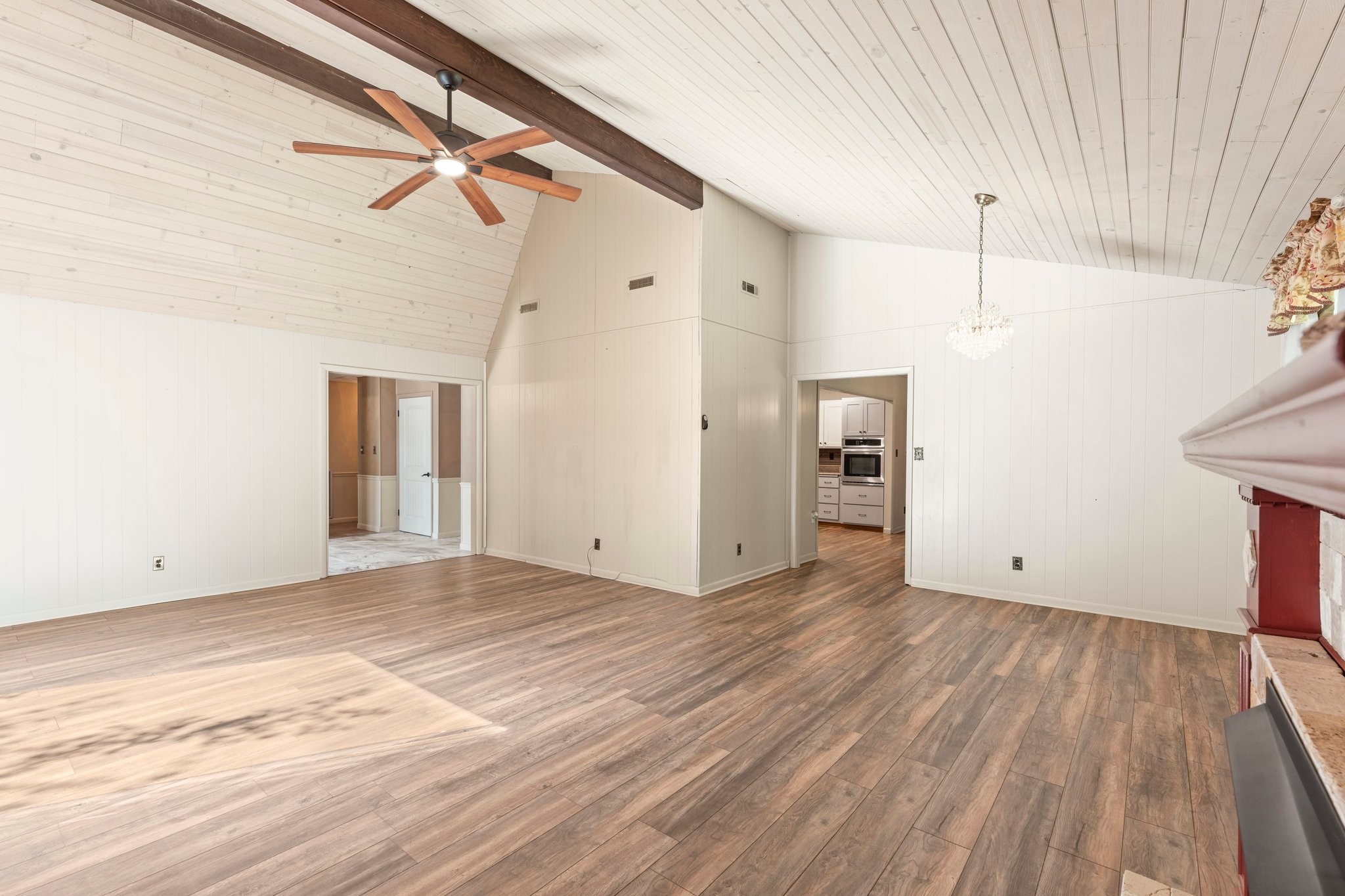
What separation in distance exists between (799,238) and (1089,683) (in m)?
4.73

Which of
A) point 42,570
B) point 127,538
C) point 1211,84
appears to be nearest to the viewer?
point 1211,84

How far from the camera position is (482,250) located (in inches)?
266

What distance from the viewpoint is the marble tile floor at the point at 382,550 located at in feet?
23.9

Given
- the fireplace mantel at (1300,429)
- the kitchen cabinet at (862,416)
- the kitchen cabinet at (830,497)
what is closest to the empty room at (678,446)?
the fireplace mantel at (1300,429)

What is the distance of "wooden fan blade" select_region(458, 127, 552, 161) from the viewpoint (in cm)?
352

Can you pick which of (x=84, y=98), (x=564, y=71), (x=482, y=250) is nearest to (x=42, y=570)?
(x=84, y=98)

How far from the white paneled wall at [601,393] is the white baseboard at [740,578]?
0.20m

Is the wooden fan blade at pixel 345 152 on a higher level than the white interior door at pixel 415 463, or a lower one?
higher

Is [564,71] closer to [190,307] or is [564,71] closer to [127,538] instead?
[190,307]

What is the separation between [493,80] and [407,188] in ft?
2.78

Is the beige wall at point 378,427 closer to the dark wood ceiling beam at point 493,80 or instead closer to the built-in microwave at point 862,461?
the dark wood ceiling beam at point 493,80

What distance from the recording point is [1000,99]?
2.63 meters

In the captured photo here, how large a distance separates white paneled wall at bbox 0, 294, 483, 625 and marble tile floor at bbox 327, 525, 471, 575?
81 centimetres

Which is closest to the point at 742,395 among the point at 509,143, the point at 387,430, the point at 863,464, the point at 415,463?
the point at 509,143
